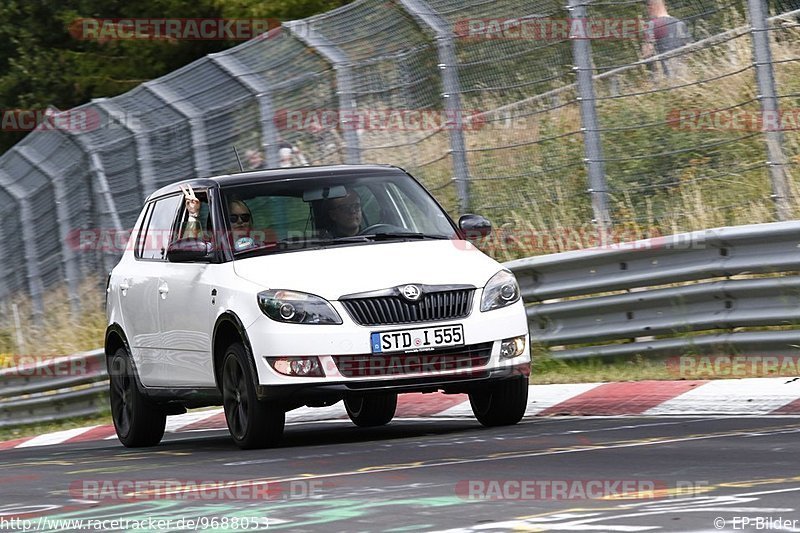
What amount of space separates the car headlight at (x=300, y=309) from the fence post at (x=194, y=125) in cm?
863

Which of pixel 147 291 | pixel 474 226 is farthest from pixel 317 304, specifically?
pixel 147 291

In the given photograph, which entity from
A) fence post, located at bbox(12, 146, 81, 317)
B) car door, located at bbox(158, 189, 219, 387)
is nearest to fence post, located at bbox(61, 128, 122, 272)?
fence post, located at bbox(12, 146, 81, 317)

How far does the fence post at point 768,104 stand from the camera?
488 inches

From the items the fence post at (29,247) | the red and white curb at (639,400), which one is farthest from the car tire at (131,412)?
the fence post at (29,247)

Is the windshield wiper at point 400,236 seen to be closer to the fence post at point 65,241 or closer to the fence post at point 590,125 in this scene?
the fence post at point 590,125

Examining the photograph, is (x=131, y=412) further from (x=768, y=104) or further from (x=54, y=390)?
(x=54, y=390)

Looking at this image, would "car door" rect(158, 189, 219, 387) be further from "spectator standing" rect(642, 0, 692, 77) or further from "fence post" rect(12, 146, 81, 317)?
"fence post" rect(12, 146, 81, 317)

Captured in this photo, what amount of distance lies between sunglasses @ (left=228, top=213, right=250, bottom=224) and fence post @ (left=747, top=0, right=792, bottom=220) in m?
3.94

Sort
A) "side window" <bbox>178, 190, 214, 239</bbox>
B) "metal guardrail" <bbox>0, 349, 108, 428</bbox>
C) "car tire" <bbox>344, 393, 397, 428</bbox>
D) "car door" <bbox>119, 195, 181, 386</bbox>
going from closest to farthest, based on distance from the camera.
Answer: "side window" <bbox>178, 190, 214, 239</bbox>, "car door" <bbox>119, 195, 181, 386</bbox>, "car tire" <bbox>344, 393, 397, 428</bbox>, "metal guardrail" <bbox>0, 349, 108, 428</bbox>

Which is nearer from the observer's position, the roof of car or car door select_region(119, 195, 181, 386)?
the roof of car

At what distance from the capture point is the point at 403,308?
9688 mm

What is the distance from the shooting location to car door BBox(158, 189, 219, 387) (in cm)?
1052

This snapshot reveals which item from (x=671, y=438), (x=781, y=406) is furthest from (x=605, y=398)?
(x=671, y=438)

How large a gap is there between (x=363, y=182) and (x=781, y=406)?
295 cm
